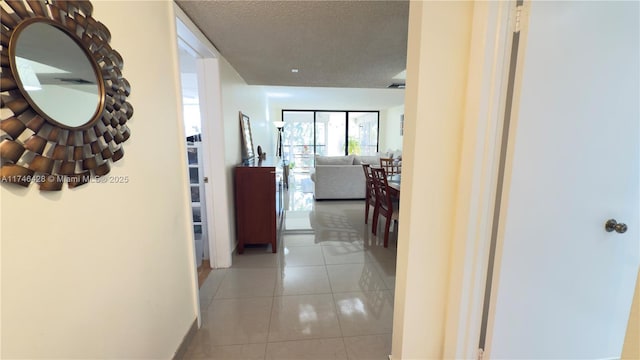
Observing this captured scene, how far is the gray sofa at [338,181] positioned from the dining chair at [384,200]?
1939 millimetres

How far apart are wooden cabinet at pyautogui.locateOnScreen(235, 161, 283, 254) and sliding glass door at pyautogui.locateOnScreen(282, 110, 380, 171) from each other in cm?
662

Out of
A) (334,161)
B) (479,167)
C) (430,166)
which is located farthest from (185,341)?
(334,161)

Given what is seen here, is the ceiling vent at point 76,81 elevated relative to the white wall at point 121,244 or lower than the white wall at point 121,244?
elevated

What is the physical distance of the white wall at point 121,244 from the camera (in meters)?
0.77


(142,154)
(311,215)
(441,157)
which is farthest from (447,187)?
(311,215)

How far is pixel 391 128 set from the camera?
916 cm

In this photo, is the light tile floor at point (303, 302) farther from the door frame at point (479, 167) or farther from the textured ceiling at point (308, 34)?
the textured ceiling at point (308, 34)

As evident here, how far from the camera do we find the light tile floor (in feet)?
5.75

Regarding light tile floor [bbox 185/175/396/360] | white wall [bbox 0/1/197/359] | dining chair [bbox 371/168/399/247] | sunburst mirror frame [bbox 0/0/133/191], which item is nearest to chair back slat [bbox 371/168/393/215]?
dining chair [bbox 371/168/399/247]

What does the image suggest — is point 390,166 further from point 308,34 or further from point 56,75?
point 56,75

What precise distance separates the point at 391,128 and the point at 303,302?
7885 millimetres

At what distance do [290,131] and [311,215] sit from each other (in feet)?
19.2

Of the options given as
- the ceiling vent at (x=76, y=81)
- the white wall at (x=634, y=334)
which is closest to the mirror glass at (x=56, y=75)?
the ceiling vent at (x=76, y=81)

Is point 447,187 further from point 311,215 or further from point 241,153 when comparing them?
point 311,215
